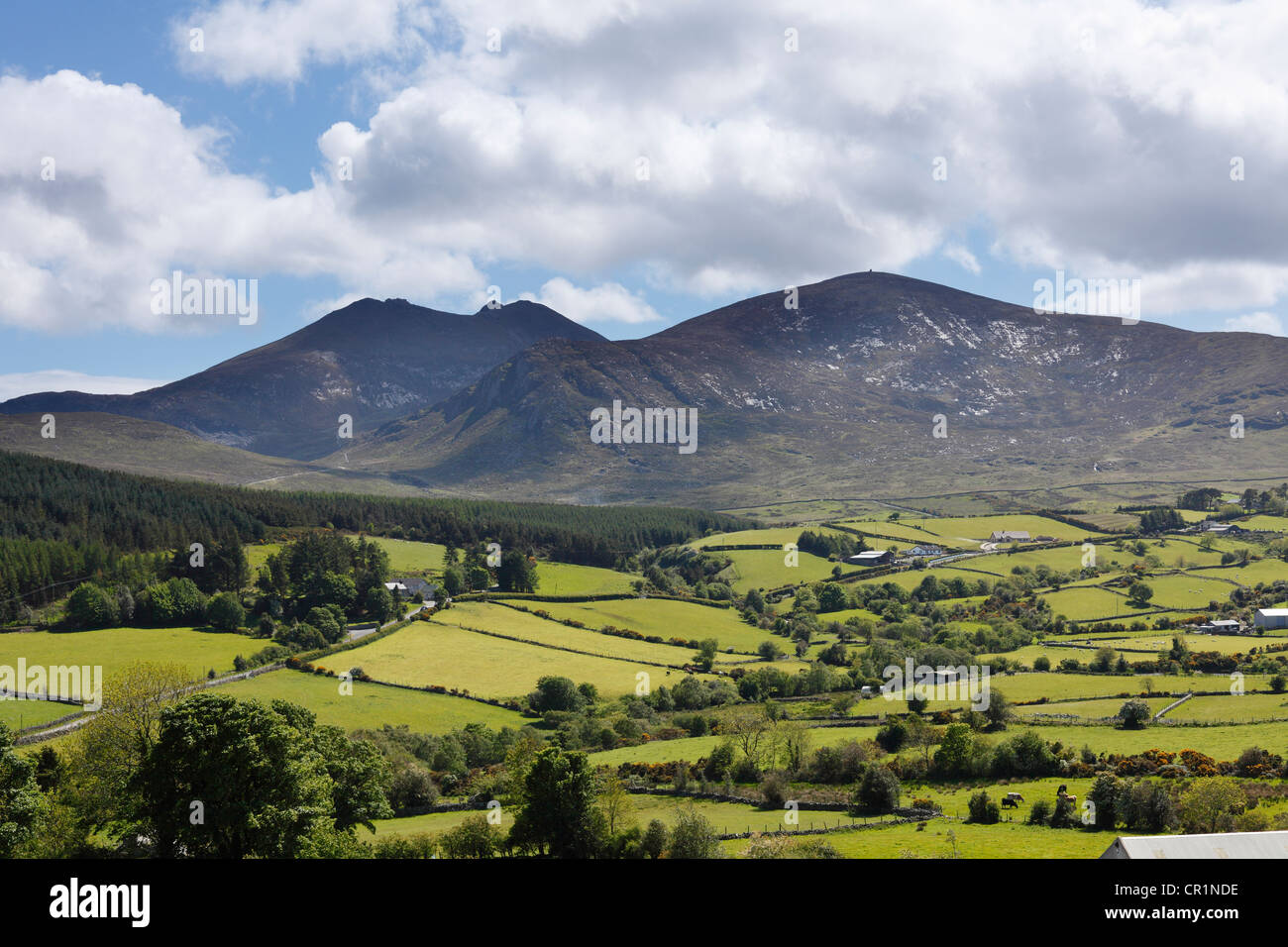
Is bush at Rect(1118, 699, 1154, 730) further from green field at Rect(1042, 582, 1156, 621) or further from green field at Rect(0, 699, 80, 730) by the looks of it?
green field at Rect(0, 699, 80, 730)

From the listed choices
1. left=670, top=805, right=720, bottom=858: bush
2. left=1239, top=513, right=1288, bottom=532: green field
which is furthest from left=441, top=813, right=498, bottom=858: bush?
left=1239, top=513, right=1288, bottom=532: green field

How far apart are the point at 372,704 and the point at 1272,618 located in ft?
335

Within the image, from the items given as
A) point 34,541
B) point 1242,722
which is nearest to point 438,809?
point 1242,722

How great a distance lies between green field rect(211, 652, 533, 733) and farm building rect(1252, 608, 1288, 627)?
87982mm

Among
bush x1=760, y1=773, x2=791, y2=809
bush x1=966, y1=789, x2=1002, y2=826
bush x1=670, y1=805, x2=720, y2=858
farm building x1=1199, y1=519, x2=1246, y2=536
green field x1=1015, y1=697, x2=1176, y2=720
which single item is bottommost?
bush x1=760, y1=773, x2=791, y2=809

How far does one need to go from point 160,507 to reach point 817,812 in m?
133

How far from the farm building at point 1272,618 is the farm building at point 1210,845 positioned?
99.9 m

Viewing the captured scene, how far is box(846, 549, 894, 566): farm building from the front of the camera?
589ft

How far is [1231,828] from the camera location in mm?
47781

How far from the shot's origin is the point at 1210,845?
1160 inches
